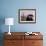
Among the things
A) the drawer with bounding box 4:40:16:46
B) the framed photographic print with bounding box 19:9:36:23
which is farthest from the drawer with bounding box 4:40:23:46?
the framed photographic print with bounding box 19:9:36:23

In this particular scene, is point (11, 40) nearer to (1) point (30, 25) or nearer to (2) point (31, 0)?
(1) point (30, 25)

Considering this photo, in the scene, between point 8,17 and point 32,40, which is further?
point 8,17

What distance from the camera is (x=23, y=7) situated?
4.48 metres

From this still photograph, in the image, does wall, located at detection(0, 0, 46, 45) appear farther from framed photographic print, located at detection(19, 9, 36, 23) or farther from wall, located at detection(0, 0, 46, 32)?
framed photographic print, located at detection(19, 9, 36, 23)

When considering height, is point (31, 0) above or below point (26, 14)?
above

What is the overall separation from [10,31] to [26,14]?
0.80 metres

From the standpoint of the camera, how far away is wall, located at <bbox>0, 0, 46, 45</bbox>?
4.48m

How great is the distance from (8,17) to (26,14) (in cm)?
62

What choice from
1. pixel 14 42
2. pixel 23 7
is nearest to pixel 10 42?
pixel 14 42

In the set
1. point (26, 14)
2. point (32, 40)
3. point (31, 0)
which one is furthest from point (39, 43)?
point (31, 0)

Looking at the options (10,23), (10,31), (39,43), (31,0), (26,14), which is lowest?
(39,43)

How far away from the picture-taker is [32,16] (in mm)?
4504

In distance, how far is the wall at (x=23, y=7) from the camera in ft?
14.7

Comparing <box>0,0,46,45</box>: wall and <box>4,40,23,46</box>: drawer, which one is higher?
<box>0,0,46,45</box>: wall
